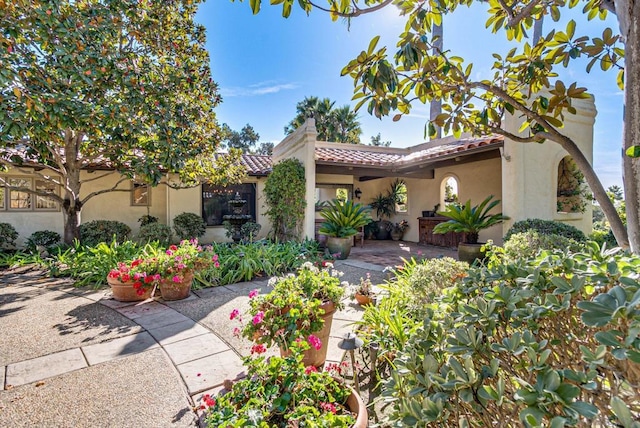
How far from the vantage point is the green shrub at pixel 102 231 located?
30.7 feet

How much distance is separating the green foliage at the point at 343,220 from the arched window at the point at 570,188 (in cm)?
555

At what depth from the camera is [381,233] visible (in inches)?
523

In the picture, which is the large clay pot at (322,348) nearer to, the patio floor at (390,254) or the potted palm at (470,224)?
the patio floor at (390,254)

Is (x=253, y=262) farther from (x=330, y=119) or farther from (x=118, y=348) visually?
(x=330, y=119)

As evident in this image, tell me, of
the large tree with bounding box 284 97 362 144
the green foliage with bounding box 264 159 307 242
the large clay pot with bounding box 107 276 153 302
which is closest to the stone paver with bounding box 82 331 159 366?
the large clay pot with bounding box 107 276 153 302

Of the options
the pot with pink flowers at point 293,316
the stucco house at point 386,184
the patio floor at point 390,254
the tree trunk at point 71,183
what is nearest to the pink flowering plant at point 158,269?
the pot with pink flowers at point 293,316

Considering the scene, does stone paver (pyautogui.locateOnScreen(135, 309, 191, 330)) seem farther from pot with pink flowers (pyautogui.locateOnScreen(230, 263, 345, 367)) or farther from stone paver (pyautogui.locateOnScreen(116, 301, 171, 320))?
pot with pink flowers (pyautogui.locateOnScreen(230, 263, 345, 367))

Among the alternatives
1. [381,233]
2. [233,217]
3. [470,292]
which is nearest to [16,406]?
[470,292]

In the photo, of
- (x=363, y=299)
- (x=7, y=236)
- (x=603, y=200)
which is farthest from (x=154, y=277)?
(x=7, y=236)

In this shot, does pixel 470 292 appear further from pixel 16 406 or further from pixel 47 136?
pixel 47 136

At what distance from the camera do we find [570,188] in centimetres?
846

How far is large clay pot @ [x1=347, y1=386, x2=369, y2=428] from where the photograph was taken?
172 centimetres

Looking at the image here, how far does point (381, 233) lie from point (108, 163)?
10410 millimetres

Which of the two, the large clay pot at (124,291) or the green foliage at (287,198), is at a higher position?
the green foliage at (287,198)
